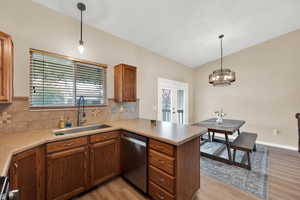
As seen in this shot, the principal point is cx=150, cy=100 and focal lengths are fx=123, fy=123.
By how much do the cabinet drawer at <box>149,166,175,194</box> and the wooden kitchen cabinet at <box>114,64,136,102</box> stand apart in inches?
60.7

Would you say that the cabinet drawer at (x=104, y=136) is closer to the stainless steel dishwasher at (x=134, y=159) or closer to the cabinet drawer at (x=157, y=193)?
the stainless steel dishwasher at (x=134, y=159)

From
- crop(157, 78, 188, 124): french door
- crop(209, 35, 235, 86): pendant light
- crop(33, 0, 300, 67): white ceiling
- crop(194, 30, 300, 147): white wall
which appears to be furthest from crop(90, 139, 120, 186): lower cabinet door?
crop(194, 30, 300, 147): white wall

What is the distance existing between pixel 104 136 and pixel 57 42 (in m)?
1.78

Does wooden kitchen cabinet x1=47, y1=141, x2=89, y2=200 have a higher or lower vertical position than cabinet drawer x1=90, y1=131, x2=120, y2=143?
lower

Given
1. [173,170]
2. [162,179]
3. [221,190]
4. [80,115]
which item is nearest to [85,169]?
[80,115]

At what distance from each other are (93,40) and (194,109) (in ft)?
15.2

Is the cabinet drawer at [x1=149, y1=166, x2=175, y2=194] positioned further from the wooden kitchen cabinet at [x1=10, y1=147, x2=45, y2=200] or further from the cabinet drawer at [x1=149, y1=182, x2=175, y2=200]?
the wooden kitchen cabinet at [x1=10, y1=147, x2=45, y2=200]

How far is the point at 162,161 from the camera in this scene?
150 centimetres

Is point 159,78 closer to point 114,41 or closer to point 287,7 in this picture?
point 114,41

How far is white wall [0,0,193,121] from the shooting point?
176 cm

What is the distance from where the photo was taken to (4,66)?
142cm

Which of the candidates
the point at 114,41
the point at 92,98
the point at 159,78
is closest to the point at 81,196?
the point at 92,98

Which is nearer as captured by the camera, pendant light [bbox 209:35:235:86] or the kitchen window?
the kitchen window

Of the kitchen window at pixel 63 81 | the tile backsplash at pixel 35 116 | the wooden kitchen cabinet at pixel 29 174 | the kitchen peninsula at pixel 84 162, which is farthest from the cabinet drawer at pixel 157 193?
the kitchen window at pixel 63 81
